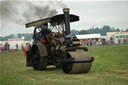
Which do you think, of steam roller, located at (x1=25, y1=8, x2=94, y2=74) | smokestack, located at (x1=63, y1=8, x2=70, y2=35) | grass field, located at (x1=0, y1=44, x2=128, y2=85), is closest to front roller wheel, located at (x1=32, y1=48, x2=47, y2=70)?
steam roller, located at (x1=25, y1=8, x2=94, y2=74)

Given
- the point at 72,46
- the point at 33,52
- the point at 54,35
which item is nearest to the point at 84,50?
the point at 72,46

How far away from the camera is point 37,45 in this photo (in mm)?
13156

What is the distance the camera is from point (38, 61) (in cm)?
1339

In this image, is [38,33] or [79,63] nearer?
[79,63]

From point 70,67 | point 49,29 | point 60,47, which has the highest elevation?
point 49,29

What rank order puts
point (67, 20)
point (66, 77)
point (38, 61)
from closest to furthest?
point (66, 77), point (67, 20), point (38, 61)

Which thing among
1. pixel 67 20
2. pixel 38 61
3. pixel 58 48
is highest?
pixel 67 20

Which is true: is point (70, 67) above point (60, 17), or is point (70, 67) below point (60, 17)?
below

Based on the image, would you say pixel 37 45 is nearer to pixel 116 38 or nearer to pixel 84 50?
pixel 84 50

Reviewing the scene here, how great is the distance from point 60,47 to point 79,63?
1.62m

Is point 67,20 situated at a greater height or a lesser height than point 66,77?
greater

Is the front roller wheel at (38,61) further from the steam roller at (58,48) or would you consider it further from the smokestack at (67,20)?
the smokestack at (67,20)

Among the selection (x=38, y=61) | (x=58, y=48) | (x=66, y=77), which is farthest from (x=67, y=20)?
(x=66, y=77)

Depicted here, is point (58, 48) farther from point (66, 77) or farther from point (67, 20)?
point (66, 77)
